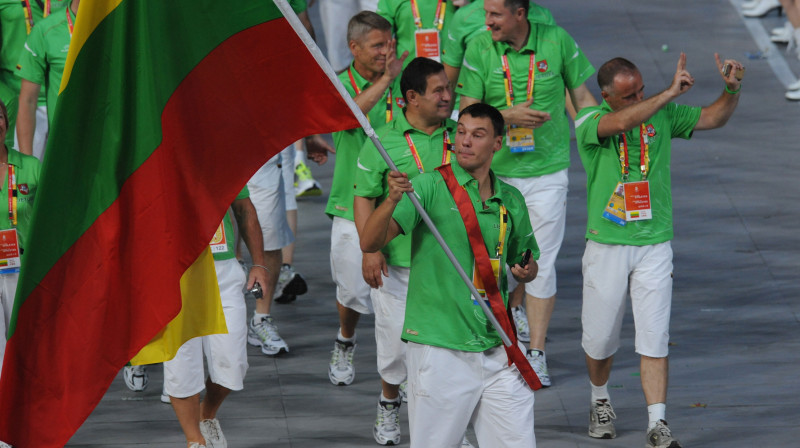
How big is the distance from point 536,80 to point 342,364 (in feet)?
7.23

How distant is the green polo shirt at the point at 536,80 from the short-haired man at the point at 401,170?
3.68ft

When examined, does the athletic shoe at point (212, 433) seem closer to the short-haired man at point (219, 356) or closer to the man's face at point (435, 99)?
the short-haired man at point (219, 356)

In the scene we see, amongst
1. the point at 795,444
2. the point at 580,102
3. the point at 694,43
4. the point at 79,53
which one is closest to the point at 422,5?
the point at 580,102

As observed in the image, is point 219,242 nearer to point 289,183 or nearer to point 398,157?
point 398,157

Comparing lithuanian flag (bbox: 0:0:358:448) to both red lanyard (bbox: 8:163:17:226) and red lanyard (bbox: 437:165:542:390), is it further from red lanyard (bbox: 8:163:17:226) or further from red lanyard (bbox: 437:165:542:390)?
red lanyard (bbox: 8:163:17:226)

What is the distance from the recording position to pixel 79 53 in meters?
6.13

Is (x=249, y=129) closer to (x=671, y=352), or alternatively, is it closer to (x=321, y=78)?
(x=321, y=78)

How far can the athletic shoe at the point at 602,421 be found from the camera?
8.60m

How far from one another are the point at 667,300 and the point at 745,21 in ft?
31.7

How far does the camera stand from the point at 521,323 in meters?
10.3

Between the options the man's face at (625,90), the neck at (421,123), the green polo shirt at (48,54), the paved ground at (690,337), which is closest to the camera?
the neck at (421,123)

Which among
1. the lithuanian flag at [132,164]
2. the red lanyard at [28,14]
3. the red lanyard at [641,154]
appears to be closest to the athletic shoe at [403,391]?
the red lanyard at [641,154]

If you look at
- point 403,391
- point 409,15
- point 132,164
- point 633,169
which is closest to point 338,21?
point 409,15

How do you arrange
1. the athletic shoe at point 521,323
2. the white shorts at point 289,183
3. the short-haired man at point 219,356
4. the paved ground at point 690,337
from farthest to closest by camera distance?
the white shorts at point 289,183 < the athletic shoe at point 521,323 < the paved ground at point 690,337 < the short-haired man at point 219,356
